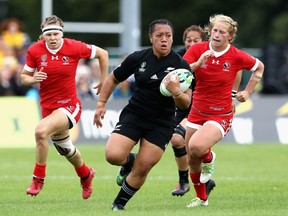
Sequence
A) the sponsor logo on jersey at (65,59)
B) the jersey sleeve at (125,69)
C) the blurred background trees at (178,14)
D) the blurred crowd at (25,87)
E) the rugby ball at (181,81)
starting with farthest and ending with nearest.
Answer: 1. the blurred background trees at (178,14)
2. the blurred crowd at (25,87)
3. the sponsor logo on jersey at (65,59)
4. the jersey sleeve at (125,69)
5. the rugby ball at (181,81)

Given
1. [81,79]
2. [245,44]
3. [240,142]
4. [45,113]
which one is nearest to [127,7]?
[81,79]

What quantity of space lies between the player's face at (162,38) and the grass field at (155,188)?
1.80 m

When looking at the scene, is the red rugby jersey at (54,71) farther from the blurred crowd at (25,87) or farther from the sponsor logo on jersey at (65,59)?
the blurred crowd at (25,87)

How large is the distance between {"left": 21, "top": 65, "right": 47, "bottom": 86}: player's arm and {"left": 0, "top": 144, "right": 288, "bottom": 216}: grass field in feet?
4.80

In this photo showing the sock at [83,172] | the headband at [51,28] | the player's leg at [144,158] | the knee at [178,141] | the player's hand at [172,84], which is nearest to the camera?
the player's hand at [172,84]

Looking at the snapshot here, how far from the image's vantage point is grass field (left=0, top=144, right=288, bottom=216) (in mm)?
12320

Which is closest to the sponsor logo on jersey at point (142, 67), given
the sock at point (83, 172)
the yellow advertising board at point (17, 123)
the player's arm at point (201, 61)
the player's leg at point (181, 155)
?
the player's arm at point (201, 61)

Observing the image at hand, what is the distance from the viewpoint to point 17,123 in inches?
879

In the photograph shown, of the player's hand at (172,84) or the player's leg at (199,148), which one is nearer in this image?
the player's hand at (172,84)

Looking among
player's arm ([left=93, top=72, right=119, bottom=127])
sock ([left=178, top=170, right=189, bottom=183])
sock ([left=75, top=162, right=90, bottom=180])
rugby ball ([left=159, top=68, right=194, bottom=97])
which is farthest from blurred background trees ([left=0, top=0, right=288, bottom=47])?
rugby ball ([left=159, top=68, right=194, bottom=97])

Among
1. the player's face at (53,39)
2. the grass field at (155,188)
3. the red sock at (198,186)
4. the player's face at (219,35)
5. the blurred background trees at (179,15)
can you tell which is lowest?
the blurred background trees at (179,15)

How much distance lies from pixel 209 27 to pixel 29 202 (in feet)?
9.99

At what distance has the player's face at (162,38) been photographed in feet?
39.0

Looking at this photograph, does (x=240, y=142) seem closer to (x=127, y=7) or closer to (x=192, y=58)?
(x=127, y=7)
